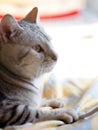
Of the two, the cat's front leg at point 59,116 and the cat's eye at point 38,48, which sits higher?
the cat's eye at point 38,48

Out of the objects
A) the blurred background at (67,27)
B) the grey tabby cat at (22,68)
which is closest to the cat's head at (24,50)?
the grey tabby cat at (22,68)

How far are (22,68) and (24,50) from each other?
0.06m

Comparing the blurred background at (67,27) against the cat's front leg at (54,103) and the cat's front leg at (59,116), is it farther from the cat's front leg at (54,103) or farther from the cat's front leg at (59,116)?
the cat's front leg at (59,116)

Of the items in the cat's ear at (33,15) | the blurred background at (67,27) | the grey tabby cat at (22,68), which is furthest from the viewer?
the blurred background at (67,27)

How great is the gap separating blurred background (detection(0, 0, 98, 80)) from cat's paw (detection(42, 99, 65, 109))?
1.24 feet

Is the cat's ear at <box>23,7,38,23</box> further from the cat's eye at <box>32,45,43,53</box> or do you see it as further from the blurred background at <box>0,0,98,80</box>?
the blurred background at <box>0,0,98,80</box>

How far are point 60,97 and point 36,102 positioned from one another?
0.46 feet

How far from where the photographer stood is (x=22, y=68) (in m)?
0.99

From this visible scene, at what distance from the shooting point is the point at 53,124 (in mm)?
919

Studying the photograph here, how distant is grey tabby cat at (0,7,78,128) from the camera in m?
0.95

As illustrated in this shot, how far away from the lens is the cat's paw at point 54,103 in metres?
1.09

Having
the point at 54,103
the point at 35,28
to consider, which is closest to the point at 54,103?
the point at 54,103

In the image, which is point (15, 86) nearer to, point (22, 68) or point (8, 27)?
point (22, 68)

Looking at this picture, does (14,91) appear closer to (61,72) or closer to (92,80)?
(92,80)
